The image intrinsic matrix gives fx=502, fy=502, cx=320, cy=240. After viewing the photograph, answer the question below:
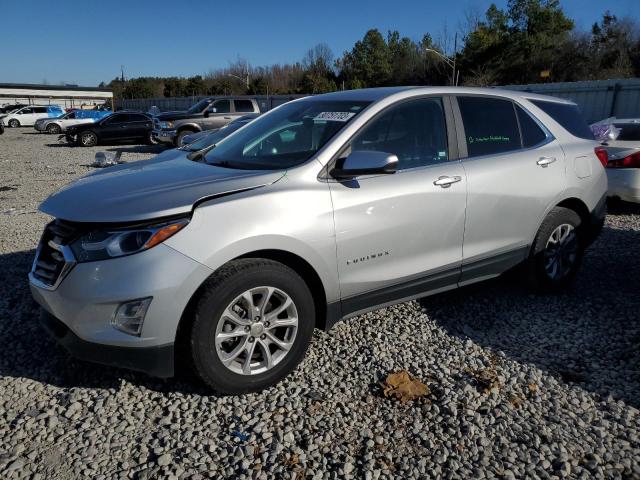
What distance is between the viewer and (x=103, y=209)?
2699 mm

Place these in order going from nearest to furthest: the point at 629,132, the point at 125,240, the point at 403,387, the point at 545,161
Result: the point at 125,240 < the point at 403,387 < the point at 545,161 < the point at 629,132

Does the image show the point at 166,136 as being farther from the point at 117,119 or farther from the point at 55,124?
the point at 55,124

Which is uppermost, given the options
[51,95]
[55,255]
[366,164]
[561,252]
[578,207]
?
[51,95]

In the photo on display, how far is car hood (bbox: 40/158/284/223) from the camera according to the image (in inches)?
104

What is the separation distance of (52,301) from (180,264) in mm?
784

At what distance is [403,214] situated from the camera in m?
3.30

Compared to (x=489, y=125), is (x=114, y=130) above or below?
below

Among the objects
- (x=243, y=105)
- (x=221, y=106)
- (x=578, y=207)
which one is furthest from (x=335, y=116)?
(x=243, y=105)

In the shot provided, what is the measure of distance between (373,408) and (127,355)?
54.2 inches

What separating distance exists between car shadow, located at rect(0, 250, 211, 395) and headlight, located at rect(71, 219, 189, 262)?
36.9 inches

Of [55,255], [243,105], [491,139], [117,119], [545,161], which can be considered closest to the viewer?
[55,255]

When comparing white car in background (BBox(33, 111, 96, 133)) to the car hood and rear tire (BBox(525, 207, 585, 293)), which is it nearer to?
the car hood

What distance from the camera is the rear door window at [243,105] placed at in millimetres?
18438

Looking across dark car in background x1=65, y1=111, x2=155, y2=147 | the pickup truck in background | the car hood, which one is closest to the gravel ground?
the car hood
